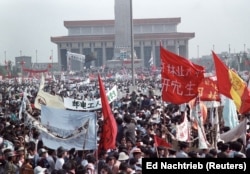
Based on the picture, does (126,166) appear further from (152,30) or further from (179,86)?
(152,30)

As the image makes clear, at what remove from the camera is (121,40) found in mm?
74562

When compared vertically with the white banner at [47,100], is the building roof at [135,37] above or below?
above

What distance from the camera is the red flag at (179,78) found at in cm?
892

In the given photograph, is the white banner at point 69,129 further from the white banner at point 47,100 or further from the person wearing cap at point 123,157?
the white banner at point 47,100

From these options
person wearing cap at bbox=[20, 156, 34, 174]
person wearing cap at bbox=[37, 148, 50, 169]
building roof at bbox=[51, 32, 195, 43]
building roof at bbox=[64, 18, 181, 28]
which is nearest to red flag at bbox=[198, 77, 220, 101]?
person wearing cap at bbox=[37, 148, 50, 169]

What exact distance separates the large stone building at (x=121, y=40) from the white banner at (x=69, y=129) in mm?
64409

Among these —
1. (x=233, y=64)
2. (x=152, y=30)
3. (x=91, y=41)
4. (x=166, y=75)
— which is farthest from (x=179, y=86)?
(x=152, y=30)

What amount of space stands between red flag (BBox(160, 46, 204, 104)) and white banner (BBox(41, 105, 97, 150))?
1788mm

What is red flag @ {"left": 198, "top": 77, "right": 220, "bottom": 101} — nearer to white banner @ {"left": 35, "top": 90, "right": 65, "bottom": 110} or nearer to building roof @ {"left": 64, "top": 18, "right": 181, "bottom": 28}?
white banner @ {"left": 35, "top": 90, "right": 65, "bottom": 110}

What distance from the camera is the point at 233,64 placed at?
239ft

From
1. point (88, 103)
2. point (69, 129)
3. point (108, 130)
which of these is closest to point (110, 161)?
point (108, 130)

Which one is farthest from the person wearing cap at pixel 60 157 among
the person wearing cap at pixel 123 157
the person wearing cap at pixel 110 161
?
the person wearing cap at pixel 110 161

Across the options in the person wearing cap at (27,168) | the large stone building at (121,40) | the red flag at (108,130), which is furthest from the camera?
the large stone building at (121,40)

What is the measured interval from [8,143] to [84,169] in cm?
337
